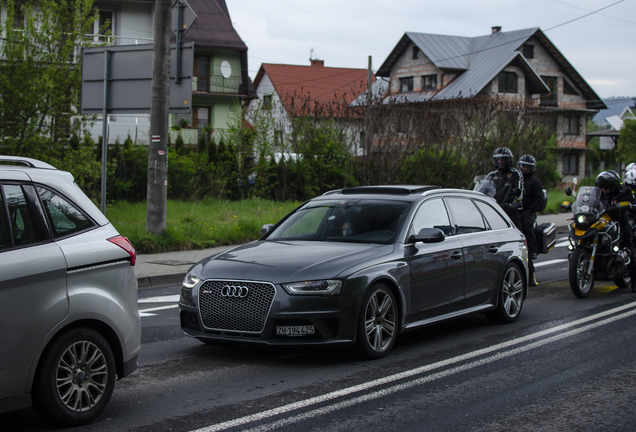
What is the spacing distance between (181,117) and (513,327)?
3592 centimetres

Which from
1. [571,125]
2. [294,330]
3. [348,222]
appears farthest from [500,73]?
[294,330]

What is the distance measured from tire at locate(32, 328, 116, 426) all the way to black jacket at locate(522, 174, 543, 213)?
26.6 ft

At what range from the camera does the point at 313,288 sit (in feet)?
20.5

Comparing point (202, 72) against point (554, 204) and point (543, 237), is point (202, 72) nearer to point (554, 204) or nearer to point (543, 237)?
point (554, 204)

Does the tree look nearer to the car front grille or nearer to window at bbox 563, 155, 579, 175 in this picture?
the car front grille

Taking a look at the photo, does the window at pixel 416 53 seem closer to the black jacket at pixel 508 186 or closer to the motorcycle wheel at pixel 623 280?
the black jacket at pixel 508 186

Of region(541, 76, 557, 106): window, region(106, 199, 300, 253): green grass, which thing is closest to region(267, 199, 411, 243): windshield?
region(106, 199, 300, 253): green grass

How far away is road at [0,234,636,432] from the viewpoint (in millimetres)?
4965

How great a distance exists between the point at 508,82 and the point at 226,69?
23232mm

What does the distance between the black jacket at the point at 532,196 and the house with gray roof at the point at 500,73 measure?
43.5 m

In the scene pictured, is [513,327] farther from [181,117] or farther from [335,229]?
[181,117]

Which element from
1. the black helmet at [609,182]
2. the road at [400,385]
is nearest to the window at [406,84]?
the black helmet at [609,182]

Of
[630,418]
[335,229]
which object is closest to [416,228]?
[335,229]

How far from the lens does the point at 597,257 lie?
10.9m
